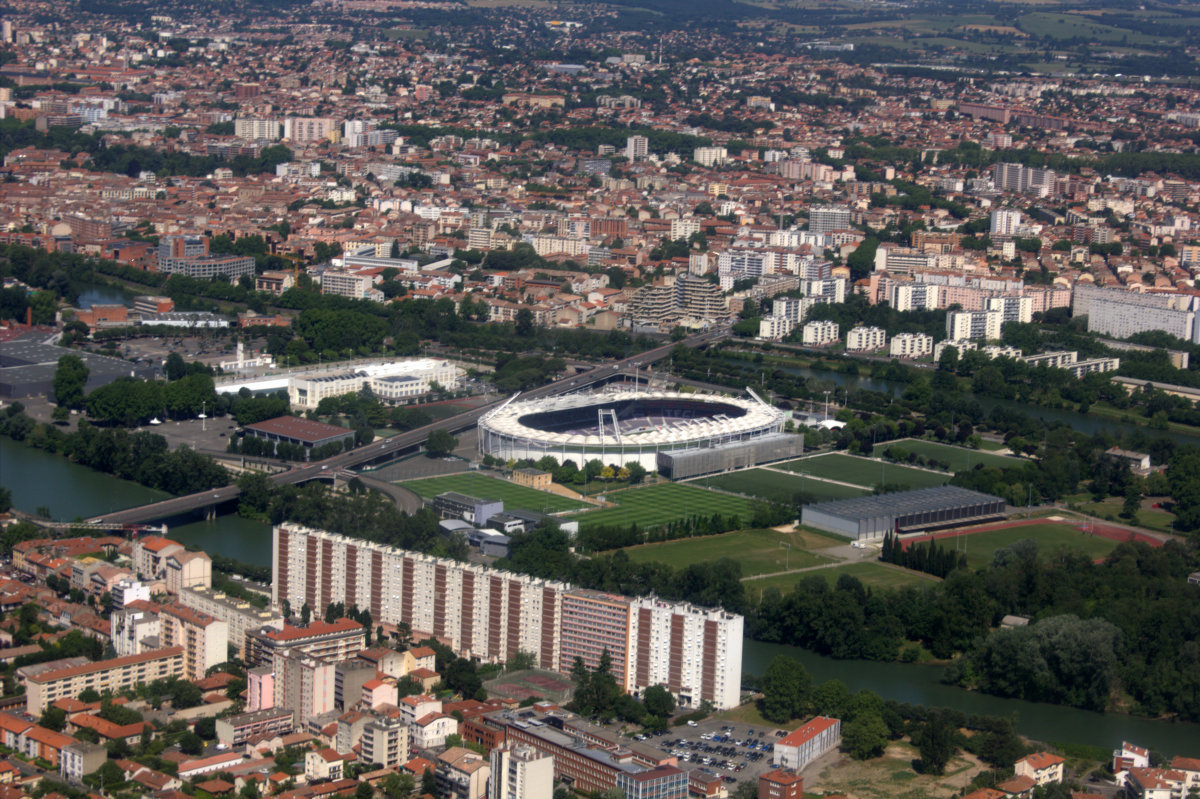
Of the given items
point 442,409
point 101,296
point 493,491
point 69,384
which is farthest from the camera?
point 101,296

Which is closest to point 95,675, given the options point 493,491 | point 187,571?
point 187,571

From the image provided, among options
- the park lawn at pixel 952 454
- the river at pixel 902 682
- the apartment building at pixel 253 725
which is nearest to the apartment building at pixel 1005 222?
the park lawn at pixel 952 454

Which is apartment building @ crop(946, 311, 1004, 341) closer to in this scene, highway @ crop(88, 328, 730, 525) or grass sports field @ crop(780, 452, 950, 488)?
highway @ crop(88, 328, 730, 525)

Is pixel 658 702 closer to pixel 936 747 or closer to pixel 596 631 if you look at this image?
pixel 596 631

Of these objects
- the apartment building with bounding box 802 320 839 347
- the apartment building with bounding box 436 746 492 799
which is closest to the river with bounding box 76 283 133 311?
the apartment building with bounding box 802 320 839 347

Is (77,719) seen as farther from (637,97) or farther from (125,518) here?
(637,97)

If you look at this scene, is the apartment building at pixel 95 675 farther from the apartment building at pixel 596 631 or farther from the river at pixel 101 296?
the river at pixel 101 296
